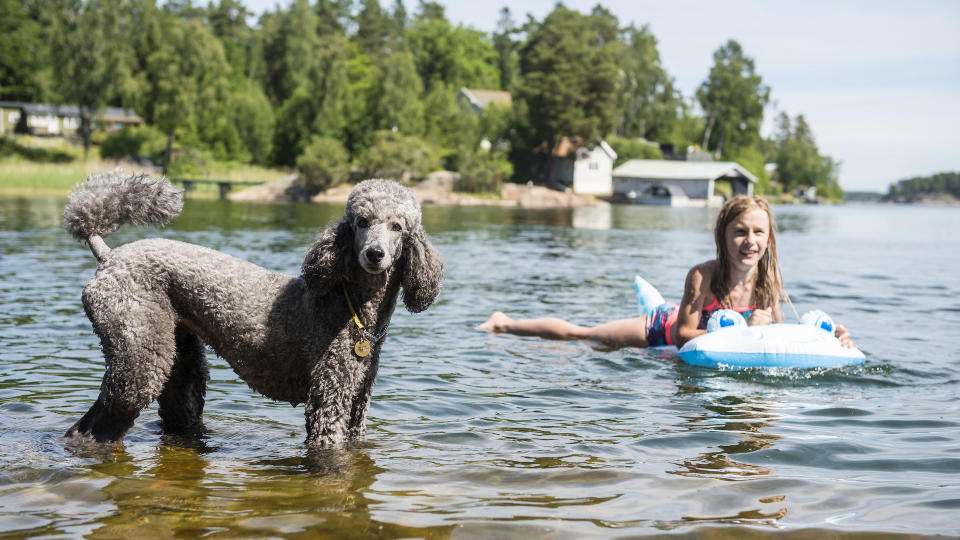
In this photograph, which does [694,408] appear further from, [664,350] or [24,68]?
[24,68]

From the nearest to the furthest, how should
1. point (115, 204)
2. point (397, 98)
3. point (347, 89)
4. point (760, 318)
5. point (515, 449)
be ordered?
point (115, 204)
point (515, 449)
point (760, 318)
point (397, 98)
point (347, 89)

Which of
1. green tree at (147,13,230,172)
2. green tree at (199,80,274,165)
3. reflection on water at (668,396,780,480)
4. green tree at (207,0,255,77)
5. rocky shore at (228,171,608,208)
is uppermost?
green tree at (207,0,255,77)

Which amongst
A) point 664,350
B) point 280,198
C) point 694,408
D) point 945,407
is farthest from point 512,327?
point 280,198

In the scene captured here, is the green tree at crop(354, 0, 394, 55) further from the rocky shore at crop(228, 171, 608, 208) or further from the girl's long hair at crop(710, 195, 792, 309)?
the girl's long hair at crop(710, 195, 792, 309)

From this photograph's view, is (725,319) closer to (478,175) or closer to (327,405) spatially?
(327,405)

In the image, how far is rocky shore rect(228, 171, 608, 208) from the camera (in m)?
63.3

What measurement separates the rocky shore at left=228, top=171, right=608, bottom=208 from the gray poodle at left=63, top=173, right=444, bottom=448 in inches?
2068

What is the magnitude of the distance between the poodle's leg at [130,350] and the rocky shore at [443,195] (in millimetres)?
52611

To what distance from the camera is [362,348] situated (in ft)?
17.5

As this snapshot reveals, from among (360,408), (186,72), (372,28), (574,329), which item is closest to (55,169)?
(186,72)

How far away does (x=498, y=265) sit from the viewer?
20016mm

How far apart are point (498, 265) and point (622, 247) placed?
8008 mm

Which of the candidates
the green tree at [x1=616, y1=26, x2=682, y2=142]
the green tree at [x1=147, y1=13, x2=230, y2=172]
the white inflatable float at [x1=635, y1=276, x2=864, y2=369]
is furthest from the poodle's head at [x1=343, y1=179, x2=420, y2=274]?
the green tree at [x1=616, y1=26, x2=682, y2=142]

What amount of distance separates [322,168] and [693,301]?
5805cm
